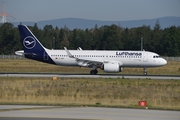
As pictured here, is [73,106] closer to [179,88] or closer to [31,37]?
[179,88]

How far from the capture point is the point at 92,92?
121ft

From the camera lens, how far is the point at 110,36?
121 meters

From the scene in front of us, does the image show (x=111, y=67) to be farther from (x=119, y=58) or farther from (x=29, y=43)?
(x=29, y=43)

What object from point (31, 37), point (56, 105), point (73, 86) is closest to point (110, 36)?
point (31, 37)

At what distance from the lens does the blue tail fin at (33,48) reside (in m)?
54.9

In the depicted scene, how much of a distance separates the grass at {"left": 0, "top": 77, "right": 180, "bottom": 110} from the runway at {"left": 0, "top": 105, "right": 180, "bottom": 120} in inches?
94.9

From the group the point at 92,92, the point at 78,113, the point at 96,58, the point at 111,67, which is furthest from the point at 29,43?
the point at 78,113

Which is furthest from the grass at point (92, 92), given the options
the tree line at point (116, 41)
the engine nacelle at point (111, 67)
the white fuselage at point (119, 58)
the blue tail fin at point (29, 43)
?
the tree line at point (116, 41)

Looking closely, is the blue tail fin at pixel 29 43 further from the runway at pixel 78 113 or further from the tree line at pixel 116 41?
the tree line at pixel 116 41

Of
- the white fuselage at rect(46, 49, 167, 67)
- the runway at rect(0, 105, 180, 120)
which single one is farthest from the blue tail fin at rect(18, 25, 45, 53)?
the runway at rect(0, 105, 180, 120)

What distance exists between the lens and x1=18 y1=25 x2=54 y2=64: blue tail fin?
54906 millimetres

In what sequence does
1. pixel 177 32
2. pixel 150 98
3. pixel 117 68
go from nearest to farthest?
pixel 150 98 < pixel 117 68 < pixel 177 32

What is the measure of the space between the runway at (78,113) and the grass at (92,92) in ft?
7.91

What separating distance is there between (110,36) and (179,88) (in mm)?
81801
